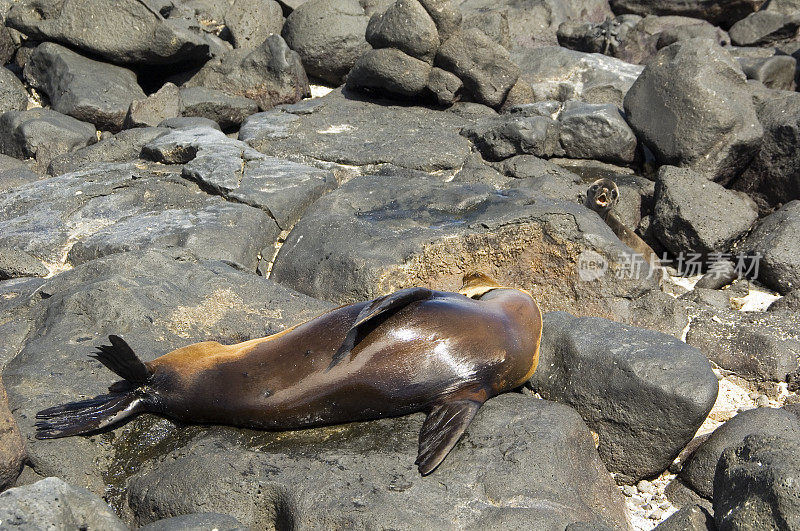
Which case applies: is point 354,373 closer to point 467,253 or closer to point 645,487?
point 645,487

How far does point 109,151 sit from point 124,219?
9.04 ft

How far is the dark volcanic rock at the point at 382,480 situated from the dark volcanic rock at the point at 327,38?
32.4 feet

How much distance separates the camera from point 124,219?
6922 millimetres

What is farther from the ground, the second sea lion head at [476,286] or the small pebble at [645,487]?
the second sea lion head at [476,286]

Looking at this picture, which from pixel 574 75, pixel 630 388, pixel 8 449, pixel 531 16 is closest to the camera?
pixel 8 449

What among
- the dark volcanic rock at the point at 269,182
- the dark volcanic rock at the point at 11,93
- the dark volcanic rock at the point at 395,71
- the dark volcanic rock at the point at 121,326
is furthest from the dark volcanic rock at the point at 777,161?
the dark volcanic rock at the point at 11,93

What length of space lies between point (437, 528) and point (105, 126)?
9464 millimetres

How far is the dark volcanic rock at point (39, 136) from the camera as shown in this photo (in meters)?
9.73

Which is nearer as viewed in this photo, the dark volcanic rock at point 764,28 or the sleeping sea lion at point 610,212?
the sleeping sea lion at point 610,212

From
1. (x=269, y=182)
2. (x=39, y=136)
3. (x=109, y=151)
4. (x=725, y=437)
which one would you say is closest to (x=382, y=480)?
(x=725, y=437)

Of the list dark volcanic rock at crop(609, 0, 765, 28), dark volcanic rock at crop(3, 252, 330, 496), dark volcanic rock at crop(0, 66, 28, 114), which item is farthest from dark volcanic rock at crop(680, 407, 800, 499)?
dark volcanic rock at crop(609, 0, 765, 28)

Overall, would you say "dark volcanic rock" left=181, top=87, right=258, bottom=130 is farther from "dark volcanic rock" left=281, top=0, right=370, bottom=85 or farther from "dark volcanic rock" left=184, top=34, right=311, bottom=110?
"dark volcanic rock" left=281, top=0, right=370, bottom=85

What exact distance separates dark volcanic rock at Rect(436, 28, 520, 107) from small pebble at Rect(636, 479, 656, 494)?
7824 mm

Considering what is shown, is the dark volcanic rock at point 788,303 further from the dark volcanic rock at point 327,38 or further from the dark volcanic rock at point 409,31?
the dark volcanic rock at point 327,38
